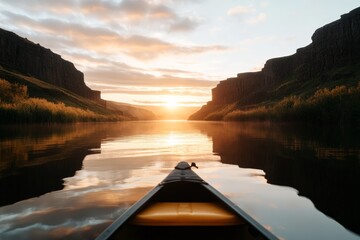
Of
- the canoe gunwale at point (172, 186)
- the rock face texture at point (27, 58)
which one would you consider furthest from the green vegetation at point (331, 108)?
the rock face texture at point (27, 58)

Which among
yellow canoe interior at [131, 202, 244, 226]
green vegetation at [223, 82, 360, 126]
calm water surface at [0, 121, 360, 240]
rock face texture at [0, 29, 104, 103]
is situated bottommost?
calm water surface at [0, 121, 360, 240]

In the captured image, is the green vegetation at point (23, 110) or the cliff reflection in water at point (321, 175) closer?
the cliff reflection in water at point (321, 175)

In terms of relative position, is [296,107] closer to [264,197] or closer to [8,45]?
[264,197]

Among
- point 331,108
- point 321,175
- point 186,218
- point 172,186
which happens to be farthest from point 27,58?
point 186,218

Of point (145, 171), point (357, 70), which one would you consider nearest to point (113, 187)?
point (145, 171)

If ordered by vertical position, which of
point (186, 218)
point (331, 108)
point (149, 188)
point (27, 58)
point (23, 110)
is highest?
point (27, 58)

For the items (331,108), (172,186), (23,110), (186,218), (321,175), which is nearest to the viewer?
(186,218)

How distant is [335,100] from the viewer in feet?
126

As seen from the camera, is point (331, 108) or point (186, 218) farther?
point (331, 108)

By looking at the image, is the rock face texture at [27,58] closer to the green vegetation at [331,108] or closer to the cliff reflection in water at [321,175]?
the green vegetation at [331,108]

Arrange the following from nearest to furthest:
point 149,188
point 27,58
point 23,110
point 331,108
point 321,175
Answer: point 149,188, point 321,175, point 331,108, point 23,110, point 27,58

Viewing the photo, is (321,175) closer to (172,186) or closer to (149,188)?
(149,188)

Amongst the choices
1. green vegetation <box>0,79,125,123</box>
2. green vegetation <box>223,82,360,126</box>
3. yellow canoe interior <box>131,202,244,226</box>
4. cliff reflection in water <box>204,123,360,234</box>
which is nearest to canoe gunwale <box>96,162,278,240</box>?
yellow canoe interior <box>131,202,244,226</box>

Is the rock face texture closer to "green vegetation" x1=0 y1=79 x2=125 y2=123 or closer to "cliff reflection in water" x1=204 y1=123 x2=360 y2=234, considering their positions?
"green vegetation" x1=0 y1=79 x2=125 y2=123
